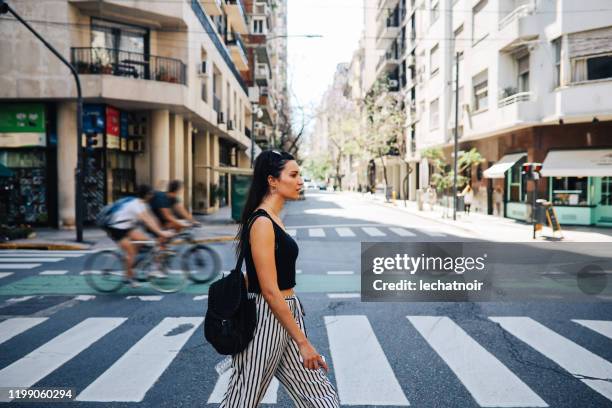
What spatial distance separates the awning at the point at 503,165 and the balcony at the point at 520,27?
5.07 m

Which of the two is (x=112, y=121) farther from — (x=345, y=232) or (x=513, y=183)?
(x=513, y=183)

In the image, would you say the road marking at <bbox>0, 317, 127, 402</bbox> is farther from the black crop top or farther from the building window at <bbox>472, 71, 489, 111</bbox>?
the building window at <bbox>472, 71, 489, 111</bbox>

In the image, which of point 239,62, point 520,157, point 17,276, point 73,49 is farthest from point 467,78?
point 17,276

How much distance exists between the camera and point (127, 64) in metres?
19.5

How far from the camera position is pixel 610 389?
4.30 meters

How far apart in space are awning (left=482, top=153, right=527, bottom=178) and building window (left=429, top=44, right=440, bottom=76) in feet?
40.7

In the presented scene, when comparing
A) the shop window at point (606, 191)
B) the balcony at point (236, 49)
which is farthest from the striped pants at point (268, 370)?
the balcony at point (236, 49)

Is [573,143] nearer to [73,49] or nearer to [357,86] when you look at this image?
[73,49]

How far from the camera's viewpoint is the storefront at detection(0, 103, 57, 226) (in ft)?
61.5

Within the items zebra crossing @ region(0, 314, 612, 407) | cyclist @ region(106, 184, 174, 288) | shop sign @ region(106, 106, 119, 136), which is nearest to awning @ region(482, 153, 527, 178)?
shop sign @ region(106, 106, 119, 136)

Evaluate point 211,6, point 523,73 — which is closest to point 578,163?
point 523,73

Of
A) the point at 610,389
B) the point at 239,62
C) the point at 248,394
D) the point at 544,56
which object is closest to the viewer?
the point at 248,394

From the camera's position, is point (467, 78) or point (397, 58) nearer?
point (467, 78)

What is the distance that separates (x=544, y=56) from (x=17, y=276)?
20714 mm
